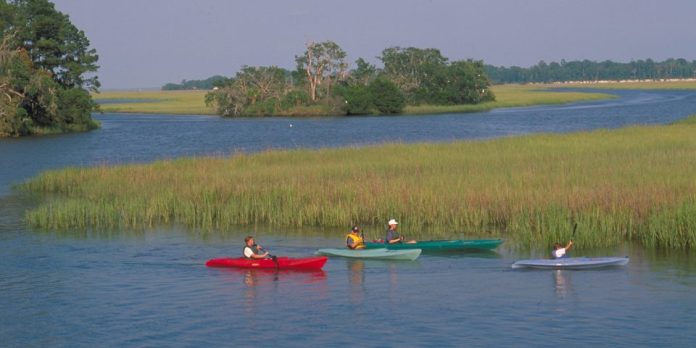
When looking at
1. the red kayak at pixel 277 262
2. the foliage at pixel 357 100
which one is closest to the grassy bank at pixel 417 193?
the red kayak at pixel 277 262

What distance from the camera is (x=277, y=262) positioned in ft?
74.8

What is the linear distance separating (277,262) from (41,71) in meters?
58.3

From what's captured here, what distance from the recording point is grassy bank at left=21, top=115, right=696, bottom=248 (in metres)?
24.7

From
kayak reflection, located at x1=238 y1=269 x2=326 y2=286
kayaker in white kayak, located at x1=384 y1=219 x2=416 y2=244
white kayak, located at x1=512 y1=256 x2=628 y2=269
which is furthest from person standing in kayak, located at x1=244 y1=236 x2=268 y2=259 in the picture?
white kayak, located at x1=512 y1=256 x2=628 y2=269

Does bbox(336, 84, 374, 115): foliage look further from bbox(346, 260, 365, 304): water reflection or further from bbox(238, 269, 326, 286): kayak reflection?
bbox(238, 269, 326, 286): kayak reflection

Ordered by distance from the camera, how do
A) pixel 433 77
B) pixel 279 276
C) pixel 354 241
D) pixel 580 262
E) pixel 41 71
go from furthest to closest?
pixel 433 77, pixel 41 71, pixel 354 241, pixel 279 276, pixel 580 262

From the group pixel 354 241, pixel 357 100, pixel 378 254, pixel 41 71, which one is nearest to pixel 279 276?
pixel 354 241

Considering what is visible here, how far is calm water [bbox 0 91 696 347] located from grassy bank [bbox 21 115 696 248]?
963mm

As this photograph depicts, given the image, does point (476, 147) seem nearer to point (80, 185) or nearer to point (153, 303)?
point (80, 185)

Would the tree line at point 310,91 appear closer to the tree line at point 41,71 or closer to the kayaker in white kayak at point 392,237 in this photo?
the tree line at point 41,71

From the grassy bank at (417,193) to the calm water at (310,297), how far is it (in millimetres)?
963

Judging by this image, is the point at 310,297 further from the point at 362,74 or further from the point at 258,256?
the point at 362,74

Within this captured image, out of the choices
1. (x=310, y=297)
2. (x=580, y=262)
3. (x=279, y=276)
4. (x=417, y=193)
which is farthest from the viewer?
(x=417, y=193)

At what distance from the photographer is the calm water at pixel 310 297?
1747cm
